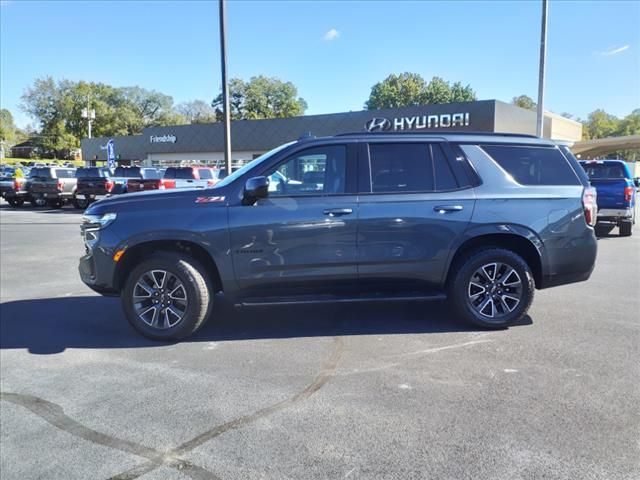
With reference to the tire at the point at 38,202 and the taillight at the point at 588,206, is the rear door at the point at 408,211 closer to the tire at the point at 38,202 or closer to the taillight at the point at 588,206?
the taillight at the point at 588,206

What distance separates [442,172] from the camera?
16.8 feet

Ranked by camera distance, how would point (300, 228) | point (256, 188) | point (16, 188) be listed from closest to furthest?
point (256, 188) → point (300, 228) → point (16, 188)

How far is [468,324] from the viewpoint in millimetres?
5254

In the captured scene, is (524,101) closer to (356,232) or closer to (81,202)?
(81,202)

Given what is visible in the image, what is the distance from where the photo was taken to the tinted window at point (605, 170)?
1258cm

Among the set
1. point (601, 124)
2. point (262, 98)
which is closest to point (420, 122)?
point (262, 98)

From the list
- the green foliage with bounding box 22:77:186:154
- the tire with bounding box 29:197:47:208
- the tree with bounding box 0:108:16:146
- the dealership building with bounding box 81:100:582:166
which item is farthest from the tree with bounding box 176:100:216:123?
the tire with bounding box 29:197:47:208

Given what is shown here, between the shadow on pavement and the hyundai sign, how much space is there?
78.5 ft

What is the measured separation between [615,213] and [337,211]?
399 inches

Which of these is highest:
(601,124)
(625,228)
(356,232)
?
(601,124)

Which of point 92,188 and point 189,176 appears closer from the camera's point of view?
point 92,188

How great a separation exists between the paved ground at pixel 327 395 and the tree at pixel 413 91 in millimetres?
76865

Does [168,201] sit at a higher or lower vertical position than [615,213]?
higher

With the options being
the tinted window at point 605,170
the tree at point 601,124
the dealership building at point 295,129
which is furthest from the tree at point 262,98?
the tinted window at point 605,170
